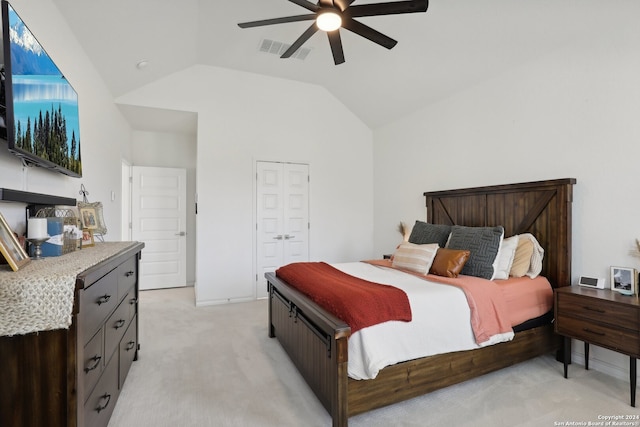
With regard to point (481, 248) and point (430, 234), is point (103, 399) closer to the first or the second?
point (481, 248)

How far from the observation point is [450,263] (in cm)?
273

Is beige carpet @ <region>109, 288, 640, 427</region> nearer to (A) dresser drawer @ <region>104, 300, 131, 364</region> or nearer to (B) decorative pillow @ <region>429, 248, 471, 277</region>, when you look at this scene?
(A) dresser drawer @ <region>104, 300, 131, 364</region>

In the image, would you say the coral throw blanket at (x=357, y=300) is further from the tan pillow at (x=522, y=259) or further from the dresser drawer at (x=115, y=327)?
the tan pillow at (x=522, y=259)

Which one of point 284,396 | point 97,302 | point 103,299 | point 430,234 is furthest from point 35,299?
point 430,234

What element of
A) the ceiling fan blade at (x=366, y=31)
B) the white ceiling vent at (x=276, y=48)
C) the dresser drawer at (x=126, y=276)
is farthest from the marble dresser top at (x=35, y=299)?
the white ceiling vent at (x=276, y=48)

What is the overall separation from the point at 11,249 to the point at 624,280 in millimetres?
3726

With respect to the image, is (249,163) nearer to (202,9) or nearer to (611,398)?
(202,9)

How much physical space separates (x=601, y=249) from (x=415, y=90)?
8.85 ft

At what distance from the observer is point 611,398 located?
7.06 ft

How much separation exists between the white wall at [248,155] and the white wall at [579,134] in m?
1.85

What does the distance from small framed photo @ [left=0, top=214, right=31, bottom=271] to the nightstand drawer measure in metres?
3.33

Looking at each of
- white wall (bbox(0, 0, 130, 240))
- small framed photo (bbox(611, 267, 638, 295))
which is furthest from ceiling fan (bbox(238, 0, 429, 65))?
small framed photo (bbox(611, 267, 638, 295))

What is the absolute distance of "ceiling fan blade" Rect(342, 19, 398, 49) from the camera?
2.39 m

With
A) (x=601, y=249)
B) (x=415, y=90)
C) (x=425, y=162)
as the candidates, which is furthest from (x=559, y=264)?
(x=415, y=90)
